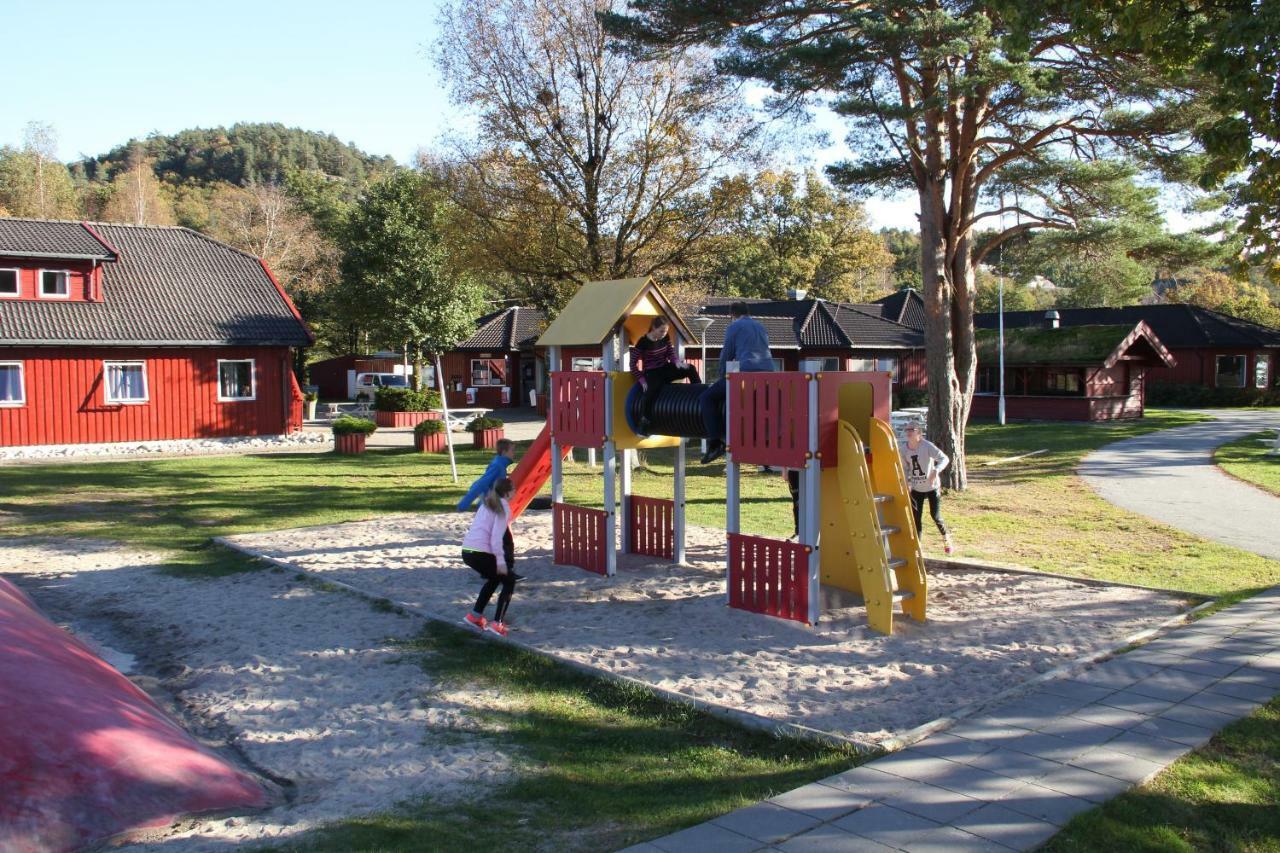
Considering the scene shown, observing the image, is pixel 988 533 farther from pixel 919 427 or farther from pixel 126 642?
pixel 126 642

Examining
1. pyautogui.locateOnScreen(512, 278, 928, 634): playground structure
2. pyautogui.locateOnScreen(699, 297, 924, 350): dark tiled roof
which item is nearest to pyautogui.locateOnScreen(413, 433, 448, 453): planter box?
pyautogui.locateOnScreen(512, 278, 928, 634): playground structure

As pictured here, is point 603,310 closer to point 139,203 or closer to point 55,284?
point 55,284

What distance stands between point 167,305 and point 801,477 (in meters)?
25.8

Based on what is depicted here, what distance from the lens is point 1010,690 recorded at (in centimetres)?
732

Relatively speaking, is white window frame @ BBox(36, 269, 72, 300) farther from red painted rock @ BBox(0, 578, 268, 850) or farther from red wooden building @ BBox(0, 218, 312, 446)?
red painted rock @ BBox(0, 578, 268, 850)

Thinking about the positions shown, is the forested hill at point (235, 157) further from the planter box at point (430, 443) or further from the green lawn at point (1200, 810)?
the green lawn at point (1200, 810)

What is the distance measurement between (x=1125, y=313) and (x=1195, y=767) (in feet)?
165

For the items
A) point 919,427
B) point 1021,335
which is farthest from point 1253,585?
point 1021,335

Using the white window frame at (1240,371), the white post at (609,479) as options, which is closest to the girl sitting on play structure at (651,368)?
the white post at (609,479)

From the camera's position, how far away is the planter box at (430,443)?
90.3 ft

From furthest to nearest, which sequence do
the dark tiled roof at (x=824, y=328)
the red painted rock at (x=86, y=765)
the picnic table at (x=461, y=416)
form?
the dark tiled roof at (x=824, y=328) → the picnic table at (x=461, y=416) → the red painted rock at (x=86, y=765)

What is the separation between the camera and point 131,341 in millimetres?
27641

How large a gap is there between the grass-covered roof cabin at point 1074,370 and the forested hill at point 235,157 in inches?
2817

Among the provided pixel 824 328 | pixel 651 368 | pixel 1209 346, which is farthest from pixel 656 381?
pixel 1209 346
